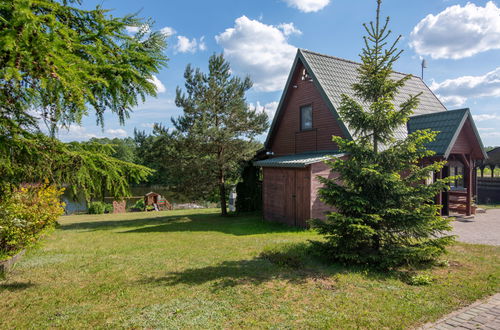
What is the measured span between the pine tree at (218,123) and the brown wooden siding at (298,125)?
1695 mm

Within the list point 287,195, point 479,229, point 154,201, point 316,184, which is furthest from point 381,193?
point 154,201

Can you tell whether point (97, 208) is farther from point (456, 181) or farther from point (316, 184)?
point (456, 181)

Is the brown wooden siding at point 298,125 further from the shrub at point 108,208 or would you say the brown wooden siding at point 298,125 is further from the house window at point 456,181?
the shrub at point 108,208

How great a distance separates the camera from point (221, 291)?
217 inches

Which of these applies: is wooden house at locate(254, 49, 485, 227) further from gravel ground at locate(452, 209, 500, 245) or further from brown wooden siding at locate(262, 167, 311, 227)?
gravel ground at locate(452, 209, 500, 245)

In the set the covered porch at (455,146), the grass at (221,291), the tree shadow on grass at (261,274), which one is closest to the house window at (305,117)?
the covered porch at (455,146)

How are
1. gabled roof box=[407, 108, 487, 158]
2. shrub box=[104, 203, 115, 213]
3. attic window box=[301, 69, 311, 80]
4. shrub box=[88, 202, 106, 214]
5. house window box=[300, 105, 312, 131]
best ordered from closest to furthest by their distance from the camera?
gabled roof box=[407, 108, 487, 158] → attic window box=[301, 69, 311, 80] → house window box=[300, 105, 312, 131] → shrub box=[88, 202, 106, 214] → shrub box=[104, 203, 115, 213]

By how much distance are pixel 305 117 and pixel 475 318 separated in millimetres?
11768

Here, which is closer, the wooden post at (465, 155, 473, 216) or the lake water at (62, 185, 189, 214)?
the lake water at (62, 185, 189, 214)

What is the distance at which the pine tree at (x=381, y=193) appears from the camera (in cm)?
675

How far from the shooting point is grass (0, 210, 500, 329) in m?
4.50

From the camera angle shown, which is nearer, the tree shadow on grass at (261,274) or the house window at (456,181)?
the tree shadow on grass at (261,274)

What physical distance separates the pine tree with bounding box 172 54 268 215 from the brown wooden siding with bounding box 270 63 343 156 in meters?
1.69

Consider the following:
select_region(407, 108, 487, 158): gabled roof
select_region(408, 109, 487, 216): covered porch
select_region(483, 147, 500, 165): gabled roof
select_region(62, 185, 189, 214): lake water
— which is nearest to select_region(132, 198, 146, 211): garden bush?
select_region(62, 185, 189, 214): lake water
